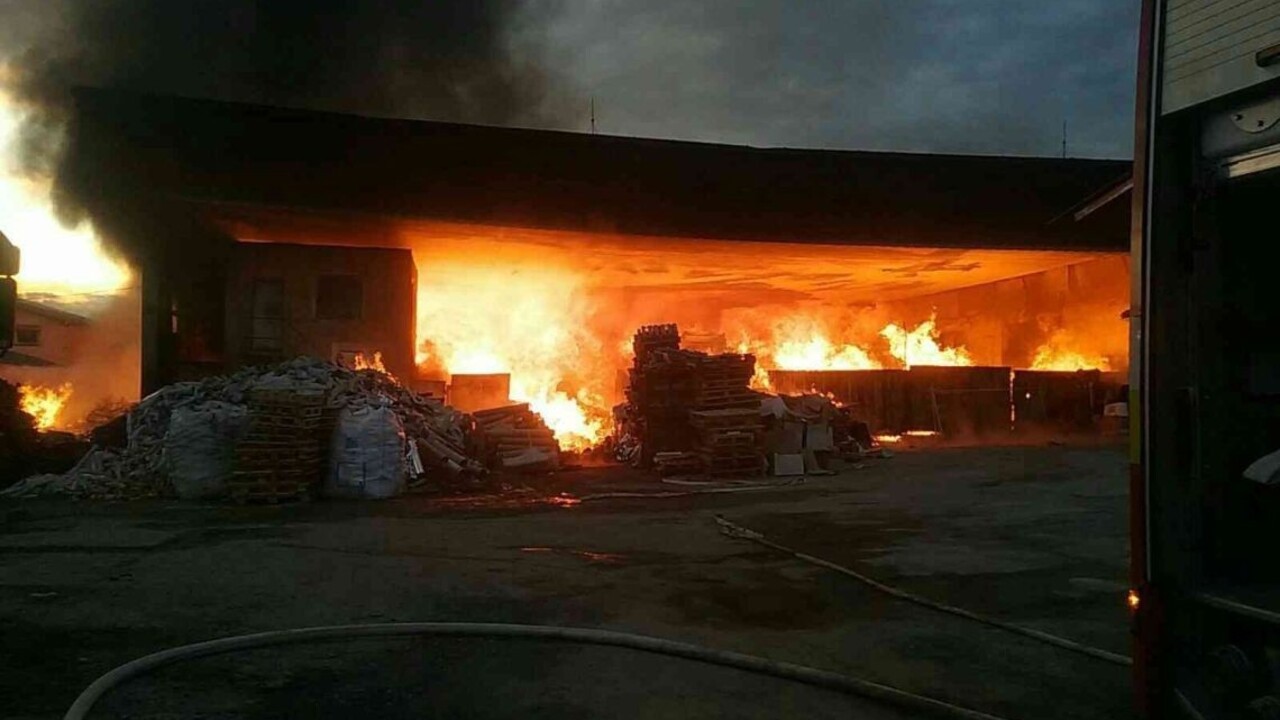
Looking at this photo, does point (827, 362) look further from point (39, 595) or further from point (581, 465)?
point (39, 595)

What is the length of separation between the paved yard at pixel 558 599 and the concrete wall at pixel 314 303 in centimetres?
712

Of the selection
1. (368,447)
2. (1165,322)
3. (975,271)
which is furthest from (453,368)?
(1165,322)

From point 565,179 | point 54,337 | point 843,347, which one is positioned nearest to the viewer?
point 565,179

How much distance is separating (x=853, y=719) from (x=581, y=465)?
13.5 meters

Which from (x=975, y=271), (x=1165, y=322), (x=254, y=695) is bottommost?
(x=254, y=695)

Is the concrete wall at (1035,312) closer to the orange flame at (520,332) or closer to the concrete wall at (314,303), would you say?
the orange flame at (520,332)

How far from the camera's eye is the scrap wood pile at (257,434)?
12.4 metres

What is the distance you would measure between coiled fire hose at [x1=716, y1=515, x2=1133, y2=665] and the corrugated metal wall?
2.99 meters

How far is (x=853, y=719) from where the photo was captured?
405cm

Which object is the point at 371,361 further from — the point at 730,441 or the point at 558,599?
the point at 558,599

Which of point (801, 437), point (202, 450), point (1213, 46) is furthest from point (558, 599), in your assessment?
point (801, 437)

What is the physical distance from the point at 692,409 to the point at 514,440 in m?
3.26

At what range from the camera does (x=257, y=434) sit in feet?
40.7

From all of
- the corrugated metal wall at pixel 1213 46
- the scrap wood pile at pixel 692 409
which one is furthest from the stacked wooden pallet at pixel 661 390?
the corrugated metal wall at pixel 1213 46
